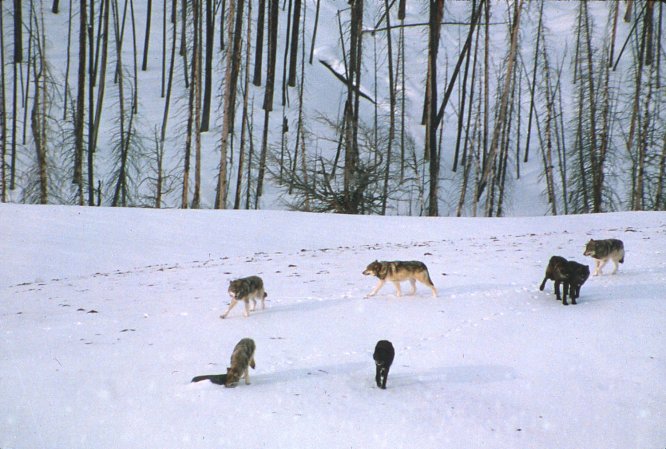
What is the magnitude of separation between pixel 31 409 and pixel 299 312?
391 centimetres

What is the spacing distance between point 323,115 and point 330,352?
2863cm

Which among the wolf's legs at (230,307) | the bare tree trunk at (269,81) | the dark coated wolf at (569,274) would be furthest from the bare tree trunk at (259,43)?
the dark coated wolf at (569,274)

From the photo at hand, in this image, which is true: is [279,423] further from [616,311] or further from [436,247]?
[436,247]

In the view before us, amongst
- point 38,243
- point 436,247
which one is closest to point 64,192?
point 38,243

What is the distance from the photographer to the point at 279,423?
5.20 meters

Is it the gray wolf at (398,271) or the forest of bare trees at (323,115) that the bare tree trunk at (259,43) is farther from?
the gray wolf at (398,271)

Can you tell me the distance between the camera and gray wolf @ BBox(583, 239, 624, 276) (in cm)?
944

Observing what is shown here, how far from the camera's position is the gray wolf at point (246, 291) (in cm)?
773

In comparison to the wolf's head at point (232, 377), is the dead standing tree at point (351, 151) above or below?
above

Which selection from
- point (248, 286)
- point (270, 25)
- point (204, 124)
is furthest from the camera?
point (204, 124)

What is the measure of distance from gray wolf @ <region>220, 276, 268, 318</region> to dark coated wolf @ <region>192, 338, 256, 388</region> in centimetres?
188

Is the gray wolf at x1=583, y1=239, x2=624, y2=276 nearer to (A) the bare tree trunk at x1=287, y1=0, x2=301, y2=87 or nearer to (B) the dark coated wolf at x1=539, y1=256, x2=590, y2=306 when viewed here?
(B) the dark coated wolf at x1=539, y1=256, x2=590, y2=306

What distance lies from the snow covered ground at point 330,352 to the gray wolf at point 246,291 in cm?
24

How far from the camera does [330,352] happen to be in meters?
6.89
